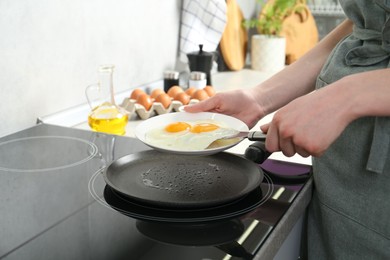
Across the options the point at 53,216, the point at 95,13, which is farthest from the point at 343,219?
the point at 95,13

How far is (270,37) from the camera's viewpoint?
225 cm

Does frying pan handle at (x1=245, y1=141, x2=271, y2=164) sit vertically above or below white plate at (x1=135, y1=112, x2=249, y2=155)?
below

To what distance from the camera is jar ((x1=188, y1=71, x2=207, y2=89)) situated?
1675mm

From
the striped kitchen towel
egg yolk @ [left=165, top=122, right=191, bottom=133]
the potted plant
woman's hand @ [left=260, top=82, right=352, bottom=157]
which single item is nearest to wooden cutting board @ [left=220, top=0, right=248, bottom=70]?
the potted plant

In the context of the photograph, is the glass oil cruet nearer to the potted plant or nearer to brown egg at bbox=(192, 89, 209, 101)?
brown egg at bbox=(192, 89, 209, 101)

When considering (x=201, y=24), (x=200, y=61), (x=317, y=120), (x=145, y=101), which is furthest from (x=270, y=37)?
(x=317, y=120)

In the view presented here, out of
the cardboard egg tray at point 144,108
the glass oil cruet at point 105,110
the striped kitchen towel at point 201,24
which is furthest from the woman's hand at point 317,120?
the striped kitchen towel at point 201,24

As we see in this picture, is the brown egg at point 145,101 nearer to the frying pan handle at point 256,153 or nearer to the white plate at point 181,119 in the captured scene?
the white plate at point 181,119

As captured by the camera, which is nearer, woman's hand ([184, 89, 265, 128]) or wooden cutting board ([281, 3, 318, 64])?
woman's hand ([184, 89, 265, 128])

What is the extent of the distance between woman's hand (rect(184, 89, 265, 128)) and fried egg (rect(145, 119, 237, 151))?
0.24 ft

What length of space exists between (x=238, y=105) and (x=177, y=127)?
0.18 metres

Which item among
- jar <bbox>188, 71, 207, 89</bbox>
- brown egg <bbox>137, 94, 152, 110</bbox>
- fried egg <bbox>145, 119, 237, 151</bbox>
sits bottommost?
brown egg <bbox>137, 94, 152, 110</bbox>

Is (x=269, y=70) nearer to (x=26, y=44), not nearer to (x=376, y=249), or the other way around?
(x=26, y=44)

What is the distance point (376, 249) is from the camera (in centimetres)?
81
